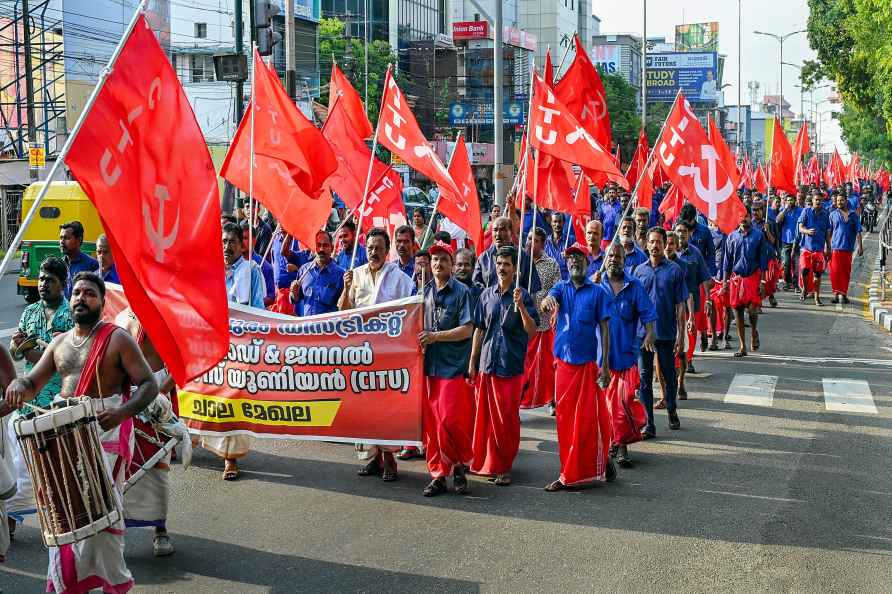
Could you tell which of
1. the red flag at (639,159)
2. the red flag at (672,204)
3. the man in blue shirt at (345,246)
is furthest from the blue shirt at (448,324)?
the red flag at (639,159)

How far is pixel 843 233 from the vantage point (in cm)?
2055

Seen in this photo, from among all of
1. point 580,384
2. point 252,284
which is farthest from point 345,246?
point 580,384

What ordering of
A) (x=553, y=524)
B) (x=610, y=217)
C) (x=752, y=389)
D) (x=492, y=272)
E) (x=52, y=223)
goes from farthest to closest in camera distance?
(x=610, y=217) → (x=52, y=223) → (x=752, y=389) → (x=492, y=272) → (x=553, y=524)

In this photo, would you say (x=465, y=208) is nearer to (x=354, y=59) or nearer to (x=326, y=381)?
(x=326, y=381)

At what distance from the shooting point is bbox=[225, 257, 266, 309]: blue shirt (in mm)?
9398

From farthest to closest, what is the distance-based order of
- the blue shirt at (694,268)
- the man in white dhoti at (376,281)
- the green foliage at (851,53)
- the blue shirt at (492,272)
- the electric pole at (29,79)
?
the electric pole at (29,79)
the green foliage at (851,53)
the blue shirt at (694,268)
the blue shirt at (492,272)
the man in white dhoti at (376,281)

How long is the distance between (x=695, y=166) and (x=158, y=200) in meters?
8.55

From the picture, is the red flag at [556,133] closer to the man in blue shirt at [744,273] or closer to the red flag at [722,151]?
the red flag at [722,151]

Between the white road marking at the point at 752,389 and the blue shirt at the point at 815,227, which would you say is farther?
the blue shirt at the point at 815,227

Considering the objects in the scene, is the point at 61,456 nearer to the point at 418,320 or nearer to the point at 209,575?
the point at 209,575

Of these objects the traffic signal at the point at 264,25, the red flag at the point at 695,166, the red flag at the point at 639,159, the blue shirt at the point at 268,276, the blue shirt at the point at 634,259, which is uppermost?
the traffic signal at the point at 264,25

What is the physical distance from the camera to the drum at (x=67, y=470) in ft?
16.8

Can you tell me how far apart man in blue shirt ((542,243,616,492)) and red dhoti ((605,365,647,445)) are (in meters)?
0.64

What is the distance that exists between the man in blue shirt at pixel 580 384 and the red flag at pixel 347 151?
555cm
